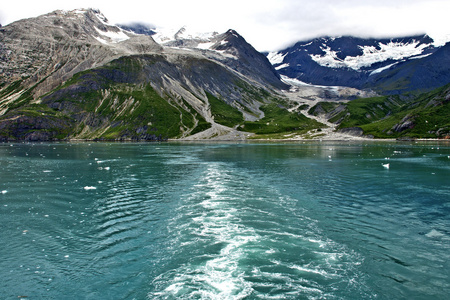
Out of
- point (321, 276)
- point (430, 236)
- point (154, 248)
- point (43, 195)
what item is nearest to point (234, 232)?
point (154, 248)

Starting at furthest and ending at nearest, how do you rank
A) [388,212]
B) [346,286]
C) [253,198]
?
[253,198], [388,212], [346,286]

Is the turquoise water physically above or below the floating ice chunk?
above

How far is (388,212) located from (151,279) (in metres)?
29.8

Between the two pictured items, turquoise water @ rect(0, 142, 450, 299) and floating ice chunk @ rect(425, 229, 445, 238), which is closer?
turquoise water @ rect(0, 142, 450, 299)

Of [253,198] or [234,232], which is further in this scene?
[253,198]

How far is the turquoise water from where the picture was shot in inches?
738

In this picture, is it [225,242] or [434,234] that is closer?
[225,242]

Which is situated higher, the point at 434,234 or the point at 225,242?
the point at 225,242

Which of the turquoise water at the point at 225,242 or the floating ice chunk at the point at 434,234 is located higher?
the turquoise water at the point at 225,242

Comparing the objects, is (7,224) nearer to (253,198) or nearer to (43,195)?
(43,195)

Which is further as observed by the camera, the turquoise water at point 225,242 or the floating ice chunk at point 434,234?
the floating ice chunk at point 434,234

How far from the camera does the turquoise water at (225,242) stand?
18.8 metres

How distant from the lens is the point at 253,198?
43.1 m

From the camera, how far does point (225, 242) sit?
26.2 m
